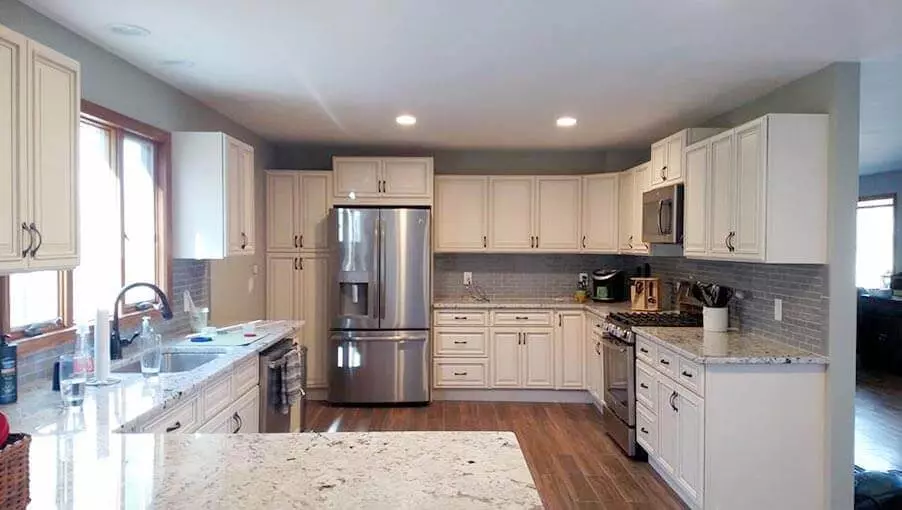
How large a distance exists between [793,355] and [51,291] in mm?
3694

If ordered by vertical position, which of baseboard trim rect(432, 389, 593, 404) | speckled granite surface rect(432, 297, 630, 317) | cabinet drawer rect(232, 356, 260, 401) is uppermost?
speckled granite surface rect(432, 297, 630, 317)

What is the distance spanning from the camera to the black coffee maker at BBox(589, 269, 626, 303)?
5645mm

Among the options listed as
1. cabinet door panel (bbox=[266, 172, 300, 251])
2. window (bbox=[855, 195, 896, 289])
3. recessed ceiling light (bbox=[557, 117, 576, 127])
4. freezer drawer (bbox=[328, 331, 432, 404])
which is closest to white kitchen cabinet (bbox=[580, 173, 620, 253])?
recessed ceiling light (bbox=[557, 117, 576, 127])

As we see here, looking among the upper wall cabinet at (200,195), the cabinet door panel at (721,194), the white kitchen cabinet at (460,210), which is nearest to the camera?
the cabinet door panel at (721,194)

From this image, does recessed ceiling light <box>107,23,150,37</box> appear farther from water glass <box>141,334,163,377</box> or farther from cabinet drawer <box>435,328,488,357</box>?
cabinet drawer <box>435,328,488,357</box>

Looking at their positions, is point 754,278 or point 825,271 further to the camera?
point 754,278

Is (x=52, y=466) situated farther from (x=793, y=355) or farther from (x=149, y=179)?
(x=793, y=355)

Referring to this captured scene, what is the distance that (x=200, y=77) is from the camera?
3375 mm

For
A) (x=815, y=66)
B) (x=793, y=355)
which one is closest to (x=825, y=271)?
(x=793, y=355)

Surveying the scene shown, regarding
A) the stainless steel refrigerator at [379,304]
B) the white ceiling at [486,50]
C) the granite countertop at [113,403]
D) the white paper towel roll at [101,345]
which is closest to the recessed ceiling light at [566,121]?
the white ceiling at [486,50]

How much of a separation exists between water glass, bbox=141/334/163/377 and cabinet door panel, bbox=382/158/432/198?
3.06 metres

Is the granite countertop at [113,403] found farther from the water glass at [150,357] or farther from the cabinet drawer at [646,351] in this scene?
the cabinet drawer at [646,351]

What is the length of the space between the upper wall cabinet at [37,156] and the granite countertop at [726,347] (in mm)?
2976

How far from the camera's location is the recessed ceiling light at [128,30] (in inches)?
101
